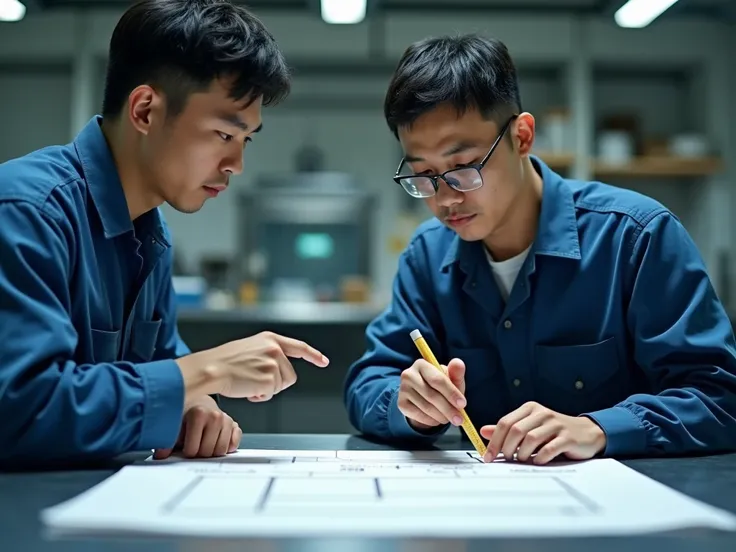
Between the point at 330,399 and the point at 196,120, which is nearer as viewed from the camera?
the point at 196,120

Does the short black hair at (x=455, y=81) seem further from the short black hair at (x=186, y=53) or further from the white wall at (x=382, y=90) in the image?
the white wall at (x=382, y=90)

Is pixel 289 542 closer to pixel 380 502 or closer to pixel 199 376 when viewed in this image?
pixel 380 502

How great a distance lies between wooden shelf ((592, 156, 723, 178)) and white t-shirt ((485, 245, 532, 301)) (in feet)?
12.1

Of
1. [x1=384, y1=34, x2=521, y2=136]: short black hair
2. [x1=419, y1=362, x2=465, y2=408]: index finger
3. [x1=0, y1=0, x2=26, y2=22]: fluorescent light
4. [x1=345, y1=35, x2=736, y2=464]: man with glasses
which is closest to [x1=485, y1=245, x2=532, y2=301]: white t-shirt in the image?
[x1=345, y1=35, x2=736, y2=464]: man with glasses

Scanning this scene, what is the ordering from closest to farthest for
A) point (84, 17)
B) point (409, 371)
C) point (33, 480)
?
point (33, 480) → point (409, 371) → point (84, 17)

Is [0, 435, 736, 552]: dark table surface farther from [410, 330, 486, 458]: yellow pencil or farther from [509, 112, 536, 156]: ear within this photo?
[509, 112, 536, 156]: ear

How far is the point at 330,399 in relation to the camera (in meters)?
3.33

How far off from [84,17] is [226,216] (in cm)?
155

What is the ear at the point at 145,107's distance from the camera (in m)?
1.23

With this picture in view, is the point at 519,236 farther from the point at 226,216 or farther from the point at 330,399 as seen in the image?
the point at 226,216

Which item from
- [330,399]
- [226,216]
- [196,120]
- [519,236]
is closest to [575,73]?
[226,216]

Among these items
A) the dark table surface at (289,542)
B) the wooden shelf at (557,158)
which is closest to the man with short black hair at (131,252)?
the dark table surface at (289,542)

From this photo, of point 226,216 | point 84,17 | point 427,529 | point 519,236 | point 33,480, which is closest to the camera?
point 427,529

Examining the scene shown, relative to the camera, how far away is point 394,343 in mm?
1513
